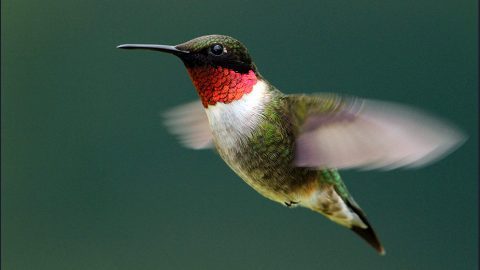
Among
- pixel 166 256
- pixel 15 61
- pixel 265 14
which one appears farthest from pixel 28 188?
pixel 265 14

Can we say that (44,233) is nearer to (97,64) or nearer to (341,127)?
(97,64)

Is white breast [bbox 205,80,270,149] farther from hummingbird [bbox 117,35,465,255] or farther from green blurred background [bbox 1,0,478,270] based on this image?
green blurred background [bbox 1,0,478,270]

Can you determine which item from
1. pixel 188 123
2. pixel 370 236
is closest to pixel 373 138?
pixel 188 123

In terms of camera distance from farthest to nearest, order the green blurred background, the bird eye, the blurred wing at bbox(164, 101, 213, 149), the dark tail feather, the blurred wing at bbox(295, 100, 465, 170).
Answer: the green blurred background
the dark tail feather
the blurred wing at bbox(164, 101, 213, 149)
the bird eye
the blurred wing at bbox(295, 100, 465, 170)

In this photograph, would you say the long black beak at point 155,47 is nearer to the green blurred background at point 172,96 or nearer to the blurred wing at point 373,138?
the blurred wing at point 373,138

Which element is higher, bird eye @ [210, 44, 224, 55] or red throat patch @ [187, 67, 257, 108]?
bird eye @ [210, 44, 224, 55]

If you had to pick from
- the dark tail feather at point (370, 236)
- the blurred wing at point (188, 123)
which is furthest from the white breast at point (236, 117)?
the dark tail feather at point (370, 236)

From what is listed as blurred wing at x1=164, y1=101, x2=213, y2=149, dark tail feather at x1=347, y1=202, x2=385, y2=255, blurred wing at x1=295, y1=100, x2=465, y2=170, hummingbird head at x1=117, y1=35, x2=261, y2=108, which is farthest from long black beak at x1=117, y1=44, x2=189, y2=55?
dark tail feather at x1=347, y1=202, x2=385, y2=255
